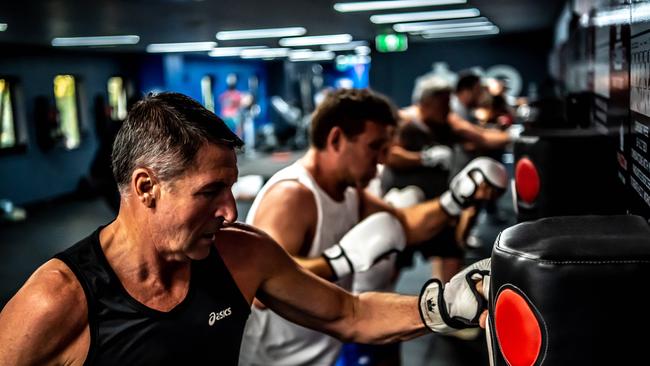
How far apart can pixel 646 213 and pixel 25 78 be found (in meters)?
10.4

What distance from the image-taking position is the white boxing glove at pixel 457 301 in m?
1.50

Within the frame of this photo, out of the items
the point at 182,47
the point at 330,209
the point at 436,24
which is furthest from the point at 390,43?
the point at 330,209

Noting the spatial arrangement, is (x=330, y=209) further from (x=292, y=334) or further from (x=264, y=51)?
(x=264, y=51)

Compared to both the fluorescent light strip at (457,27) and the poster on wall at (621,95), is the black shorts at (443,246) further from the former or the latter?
the fluorescent light strip at (457,27)

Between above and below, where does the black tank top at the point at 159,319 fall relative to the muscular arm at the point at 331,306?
above

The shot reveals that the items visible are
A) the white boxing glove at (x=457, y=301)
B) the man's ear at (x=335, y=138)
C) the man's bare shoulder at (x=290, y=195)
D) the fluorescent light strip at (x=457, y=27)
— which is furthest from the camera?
the fluorescent light strip at (x=457, y=27)

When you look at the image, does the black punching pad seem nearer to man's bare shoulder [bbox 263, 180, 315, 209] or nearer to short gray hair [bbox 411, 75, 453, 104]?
man's bare shoulder [bbox 263, 180, 315, 209]

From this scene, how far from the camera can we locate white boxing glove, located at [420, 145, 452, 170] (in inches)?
183

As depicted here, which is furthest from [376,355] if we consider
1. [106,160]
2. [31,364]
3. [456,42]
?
[456,42]

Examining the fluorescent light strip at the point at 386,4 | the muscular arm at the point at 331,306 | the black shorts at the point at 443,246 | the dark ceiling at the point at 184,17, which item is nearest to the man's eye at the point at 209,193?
the muscular arm at the point at 331,306

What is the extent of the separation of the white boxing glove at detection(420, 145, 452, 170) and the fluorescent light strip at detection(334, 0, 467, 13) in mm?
2474

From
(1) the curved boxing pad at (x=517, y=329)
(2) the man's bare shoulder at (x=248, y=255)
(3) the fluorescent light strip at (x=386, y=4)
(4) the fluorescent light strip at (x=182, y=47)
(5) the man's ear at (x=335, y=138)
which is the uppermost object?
(3) the fluorescent light strip at (x=386, y=4)

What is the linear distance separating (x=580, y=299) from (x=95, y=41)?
9752 mm

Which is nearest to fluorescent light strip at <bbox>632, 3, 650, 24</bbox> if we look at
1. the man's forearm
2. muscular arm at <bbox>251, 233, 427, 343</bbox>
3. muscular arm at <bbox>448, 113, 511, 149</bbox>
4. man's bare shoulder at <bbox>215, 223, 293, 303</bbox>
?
muscular arm at <bbox>251, 233, 427, 343</bbox>
